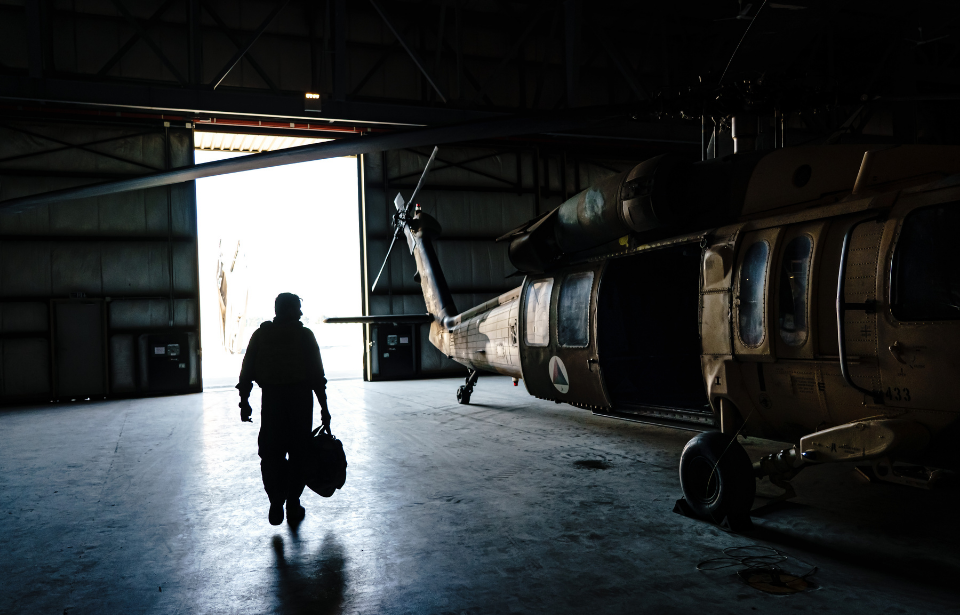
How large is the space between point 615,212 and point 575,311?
4.90ft

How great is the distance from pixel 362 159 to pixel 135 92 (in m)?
6.69

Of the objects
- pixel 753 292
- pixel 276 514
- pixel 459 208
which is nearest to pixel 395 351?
pixel 459 208

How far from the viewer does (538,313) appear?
310 inches

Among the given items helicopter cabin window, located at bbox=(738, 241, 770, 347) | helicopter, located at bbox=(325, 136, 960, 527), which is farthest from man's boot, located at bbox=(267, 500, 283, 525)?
helicopter cabin window, located at bbox=(738, 241, 770, 347)

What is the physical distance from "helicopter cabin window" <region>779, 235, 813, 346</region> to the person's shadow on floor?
3510mm

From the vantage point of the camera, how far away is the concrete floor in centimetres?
342

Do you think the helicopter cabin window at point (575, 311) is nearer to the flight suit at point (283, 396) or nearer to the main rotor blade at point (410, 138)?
the main rotor blade at point (410, 138)

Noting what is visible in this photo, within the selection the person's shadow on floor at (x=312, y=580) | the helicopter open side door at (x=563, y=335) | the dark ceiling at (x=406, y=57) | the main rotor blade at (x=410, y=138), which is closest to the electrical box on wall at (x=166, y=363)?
the dark ceiling at (x=406, y=57)

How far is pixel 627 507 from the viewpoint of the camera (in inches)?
196

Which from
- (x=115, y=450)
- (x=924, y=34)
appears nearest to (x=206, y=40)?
(x=115, y=450)

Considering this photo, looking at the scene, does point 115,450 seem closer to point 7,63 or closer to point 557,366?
point 557,366

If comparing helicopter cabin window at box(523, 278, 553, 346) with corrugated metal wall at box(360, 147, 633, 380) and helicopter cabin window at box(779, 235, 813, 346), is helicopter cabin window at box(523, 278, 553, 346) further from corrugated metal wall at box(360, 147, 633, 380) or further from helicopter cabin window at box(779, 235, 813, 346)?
corrugated metal wall at box(360, 147, 633, 380)

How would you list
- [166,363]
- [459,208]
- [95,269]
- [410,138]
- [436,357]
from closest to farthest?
[410,138]
[95,269]
[166,363]
[436,357]
[459,208]

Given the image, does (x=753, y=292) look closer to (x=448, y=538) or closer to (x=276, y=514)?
(x=448, y=538)
